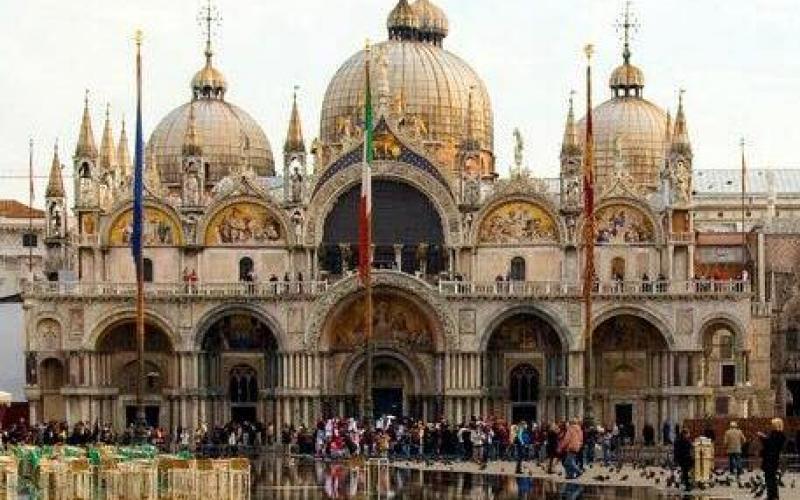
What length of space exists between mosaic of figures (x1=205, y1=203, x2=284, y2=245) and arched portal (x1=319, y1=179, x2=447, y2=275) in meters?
2.30

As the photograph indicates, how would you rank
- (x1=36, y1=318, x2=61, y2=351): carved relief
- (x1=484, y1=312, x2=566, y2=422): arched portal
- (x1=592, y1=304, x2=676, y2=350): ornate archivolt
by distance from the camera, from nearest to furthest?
(x1=592, y1=304, x2=676, y2=350): ornate archivolt < (x1=484, y1=312, x2=566, y2=422): arched portal < (x1=36, y1=318, x2=61, y2=351): carved relief

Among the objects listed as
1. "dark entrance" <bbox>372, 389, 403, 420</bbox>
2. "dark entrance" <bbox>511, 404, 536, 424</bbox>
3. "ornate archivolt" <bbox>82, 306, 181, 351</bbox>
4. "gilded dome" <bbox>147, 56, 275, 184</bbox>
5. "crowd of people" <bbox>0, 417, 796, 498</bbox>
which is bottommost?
"crowd of people" <bbox>0, 417, 796, 498</bbox>

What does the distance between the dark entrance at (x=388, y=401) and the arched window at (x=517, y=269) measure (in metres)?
6.63

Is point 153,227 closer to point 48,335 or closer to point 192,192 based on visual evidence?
point 192,192

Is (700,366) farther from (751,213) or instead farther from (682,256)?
(751,213)

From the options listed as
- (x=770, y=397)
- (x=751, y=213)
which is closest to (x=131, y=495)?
(x=770, y=397)

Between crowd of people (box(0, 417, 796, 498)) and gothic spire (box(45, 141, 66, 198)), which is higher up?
gothic spire (box(45, 141, 66, 198))

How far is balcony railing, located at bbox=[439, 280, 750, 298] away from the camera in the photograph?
89438 millimetres

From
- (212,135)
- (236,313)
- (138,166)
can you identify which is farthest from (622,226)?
(138,166)

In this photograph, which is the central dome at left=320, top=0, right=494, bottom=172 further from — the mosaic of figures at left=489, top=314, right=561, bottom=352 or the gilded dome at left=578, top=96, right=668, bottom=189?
the mosaic of figures at left=489, top=314, right=561, bottom=352

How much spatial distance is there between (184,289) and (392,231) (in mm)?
8966

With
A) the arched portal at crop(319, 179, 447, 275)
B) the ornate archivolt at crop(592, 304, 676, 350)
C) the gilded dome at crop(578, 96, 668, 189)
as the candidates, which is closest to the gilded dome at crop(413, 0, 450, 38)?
the gilded dome at crop(578, 96, 668, 189)

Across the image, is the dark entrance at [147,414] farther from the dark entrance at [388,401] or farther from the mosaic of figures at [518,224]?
the mosaic of figures at [518,224]

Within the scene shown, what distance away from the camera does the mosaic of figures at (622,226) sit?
92.0 metres
